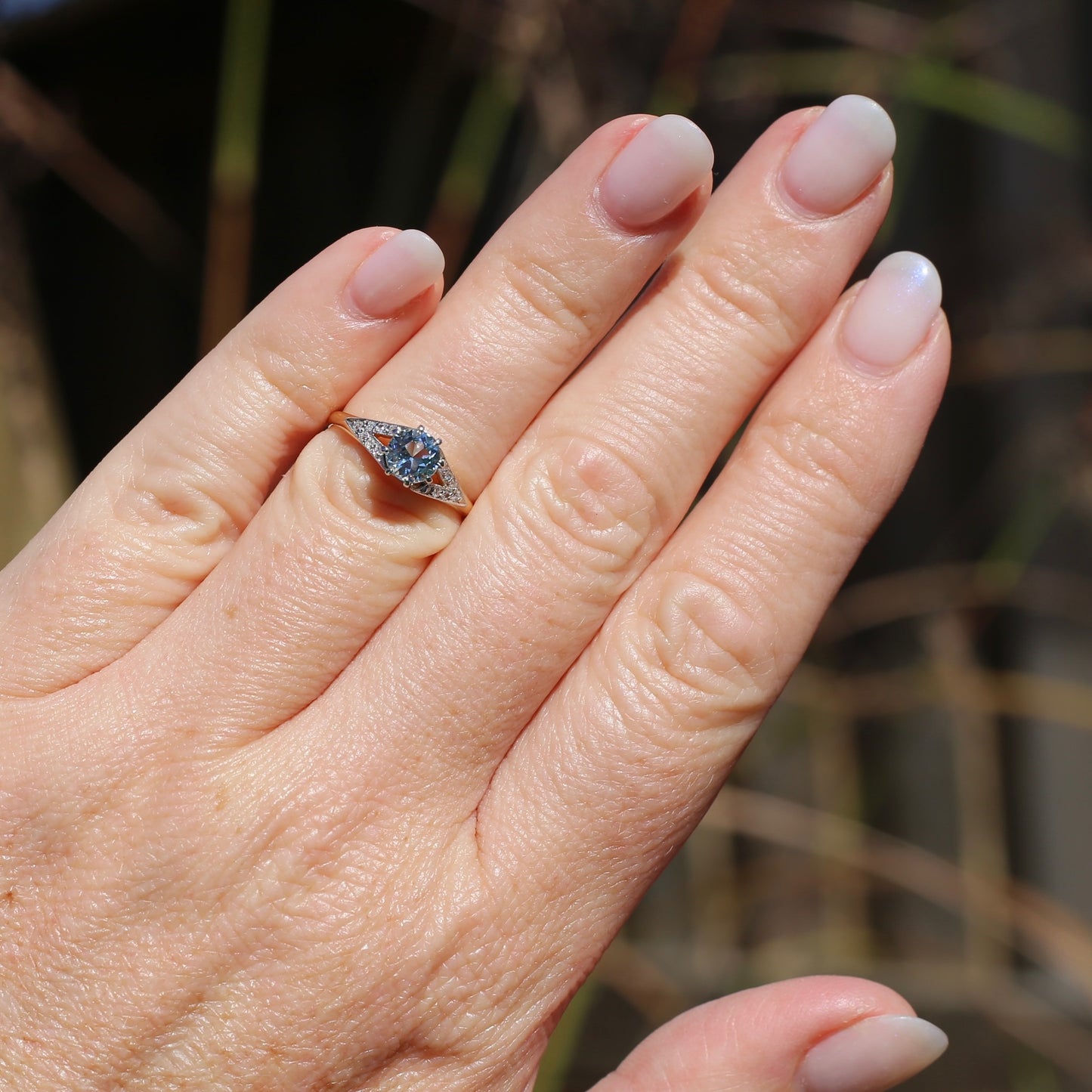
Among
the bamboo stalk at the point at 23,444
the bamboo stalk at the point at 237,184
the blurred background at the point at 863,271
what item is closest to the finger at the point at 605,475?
the bamboo stalk at the point at 237,184

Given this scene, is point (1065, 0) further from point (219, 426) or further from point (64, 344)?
point (64, 344)

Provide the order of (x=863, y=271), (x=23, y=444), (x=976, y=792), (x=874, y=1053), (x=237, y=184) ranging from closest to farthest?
(x=874, y=1053) → (x=237, y=184) → (x=23, y=444) → (x=863, y=271) → (x=976, y=792)

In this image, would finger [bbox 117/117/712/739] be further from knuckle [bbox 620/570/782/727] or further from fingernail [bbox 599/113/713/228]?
knuckle [bbox 620/570/782/727]

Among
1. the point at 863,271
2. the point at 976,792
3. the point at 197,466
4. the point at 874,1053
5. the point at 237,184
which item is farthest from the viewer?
the point at 976,792

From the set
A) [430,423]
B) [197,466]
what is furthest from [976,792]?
[197,466]

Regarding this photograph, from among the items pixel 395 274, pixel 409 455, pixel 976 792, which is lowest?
pixel 409 455

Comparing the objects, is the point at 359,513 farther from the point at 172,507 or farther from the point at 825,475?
the point at 825,475

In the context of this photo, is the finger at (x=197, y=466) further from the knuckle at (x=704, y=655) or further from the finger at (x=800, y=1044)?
the finger at (x=800, y=1044)
